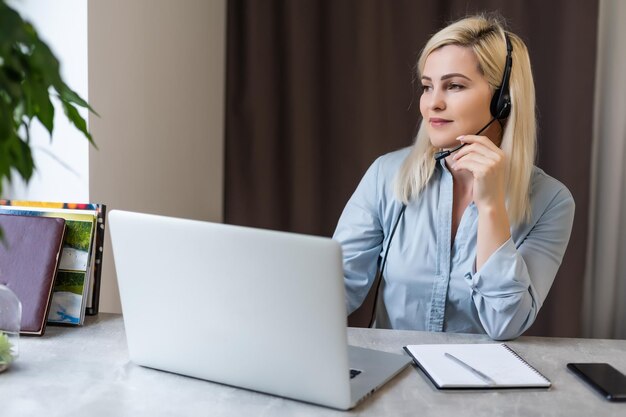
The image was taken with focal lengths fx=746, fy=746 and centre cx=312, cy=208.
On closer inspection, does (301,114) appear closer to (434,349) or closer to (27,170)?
(434,349)

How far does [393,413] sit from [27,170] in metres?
0.63

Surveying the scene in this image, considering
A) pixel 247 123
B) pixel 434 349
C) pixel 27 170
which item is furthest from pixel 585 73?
pixel 27 170

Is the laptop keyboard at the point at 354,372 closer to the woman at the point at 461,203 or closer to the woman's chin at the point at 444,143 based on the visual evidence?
the woman at the point at 461,203

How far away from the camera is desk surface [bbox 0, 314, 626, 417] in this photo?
3.63ft

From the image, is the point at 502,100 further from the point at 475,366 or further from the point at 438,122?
the point at 475,366

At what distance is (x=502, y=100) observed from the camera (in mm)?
1750

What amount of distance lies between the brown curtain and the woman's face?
0.91 metres

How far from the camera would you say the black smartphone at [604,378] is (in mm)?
1173

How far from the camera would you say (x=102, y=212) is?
1587mm

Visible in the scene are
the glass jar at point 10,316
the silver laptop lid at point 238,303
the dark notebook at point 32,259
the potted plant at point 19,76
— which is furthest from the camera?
the dark notebook at point 32,259

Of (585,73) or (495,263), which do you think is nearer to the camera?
(495,263)

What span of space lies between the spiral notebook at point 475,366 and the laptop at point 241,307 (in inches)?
3.4

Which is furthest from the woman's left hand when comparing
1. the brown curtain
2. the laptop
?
the brown curtain

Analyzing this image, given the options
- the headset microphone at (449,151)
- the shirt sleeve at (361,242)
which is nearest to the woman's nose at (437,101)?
the headset microphone at (449,151)
